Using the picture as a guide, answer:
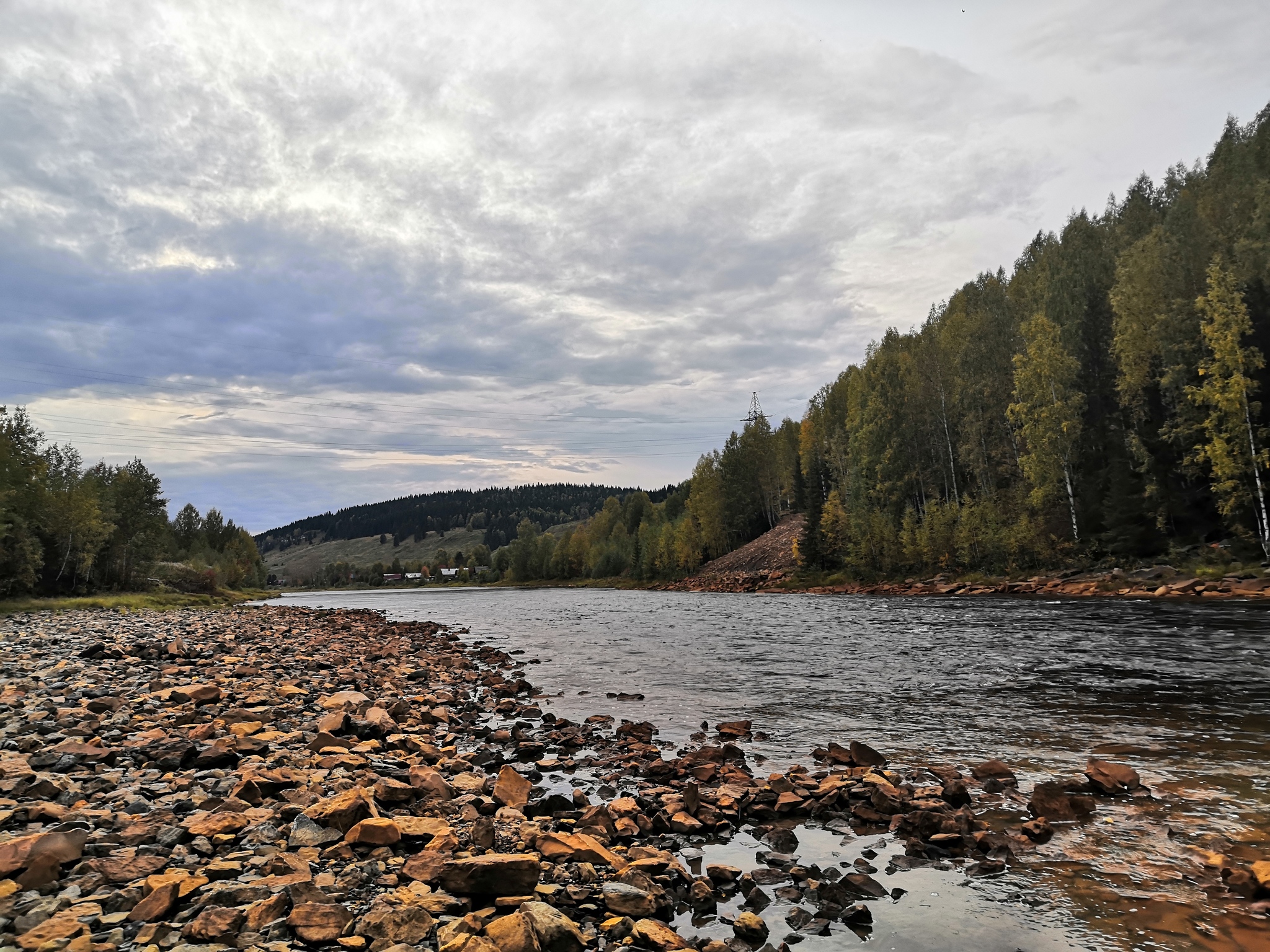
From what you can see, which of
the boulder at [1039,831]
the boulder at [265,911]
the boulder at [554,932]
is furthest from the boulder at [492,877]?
the boulder at [1039,831]

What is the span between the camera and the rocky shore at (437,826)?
17.0 ft

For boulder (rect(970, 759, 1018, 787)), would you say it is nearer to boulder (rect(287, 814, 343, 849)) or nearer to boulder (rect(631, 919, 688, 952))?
boulder (rect(631, 919, 688, 952))

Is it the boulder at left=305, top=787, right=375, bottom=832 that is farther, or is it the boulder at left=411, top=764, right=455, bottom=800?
the boulder at left=411, top=764, right=455, bottom=800

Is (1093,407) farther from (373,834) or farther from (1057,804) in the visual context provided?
(373,834)

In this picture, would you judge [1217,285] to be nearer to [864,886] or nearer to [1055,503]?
[1055,503]

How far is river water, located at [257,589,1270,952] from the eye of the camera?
6.02 m

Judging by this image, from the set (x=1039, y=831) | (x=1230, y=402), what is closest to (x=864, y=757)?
(x=1039, y=831)

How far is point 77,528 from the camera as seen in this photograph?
197ft

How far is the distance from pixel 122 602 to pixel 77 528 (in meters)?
9.44

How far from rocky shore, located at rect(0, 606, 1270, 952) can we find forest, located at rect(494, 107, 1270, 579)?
141ft

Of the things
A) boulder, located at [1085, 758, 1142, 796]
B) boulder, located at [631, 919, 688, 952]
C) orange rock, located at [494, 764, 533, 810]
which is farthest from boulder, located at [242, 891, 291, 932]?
boulder, located at [1085, 758, 1142, 796]

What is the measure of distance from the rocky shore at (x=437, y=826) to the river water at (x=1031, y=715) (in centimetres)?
42

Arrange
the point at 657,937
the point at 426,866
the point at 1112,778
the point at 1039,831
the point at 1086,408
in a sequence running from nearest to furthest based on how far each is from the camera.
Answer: the point at 657,937, the point at 426,866, the point at 1039,831, the point at 1112,778, the point at 1086,408

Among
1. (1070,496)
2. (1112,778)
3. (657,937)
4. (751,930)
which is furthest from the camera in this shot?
(1070,496)
